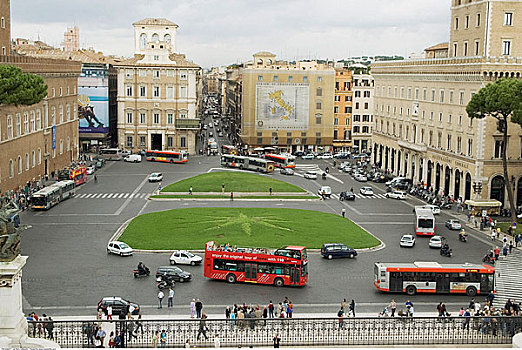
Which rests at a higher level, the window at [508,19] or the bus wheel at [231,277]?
the window at [508,19]

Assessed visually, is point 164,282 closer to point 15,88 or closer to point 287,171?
point 15,88

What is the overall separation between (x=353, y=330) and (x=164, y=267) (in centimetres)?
1646

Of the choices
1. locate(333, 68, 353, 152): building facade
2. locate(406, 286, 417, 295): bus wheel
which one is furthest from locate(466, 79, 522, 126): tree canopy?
locate(333, 68, 353, 152): building facade

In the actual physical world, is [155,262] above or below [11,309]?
below

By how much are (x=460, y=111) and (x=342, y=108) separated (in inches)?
2172

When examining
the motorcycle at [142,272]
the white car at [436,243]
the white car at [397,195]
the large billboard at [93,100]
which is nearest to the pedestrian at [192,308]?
the motorcycle at [142,272]

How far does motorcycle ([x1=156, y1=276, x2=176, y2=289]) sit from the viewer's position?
4412 cm

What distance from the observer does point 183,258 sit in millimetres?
50219

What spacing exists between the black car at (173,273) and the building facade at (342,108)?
9127 cm

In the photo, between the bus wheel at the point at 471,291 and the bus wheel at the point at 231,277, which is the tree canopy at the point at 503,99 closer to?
the bus wheel at the point at 471,291

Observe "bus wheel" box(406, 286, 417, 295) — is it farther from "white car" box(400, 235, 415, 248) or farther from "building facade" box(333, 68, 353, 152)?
"building facade" box(333, 68, 353, 152)

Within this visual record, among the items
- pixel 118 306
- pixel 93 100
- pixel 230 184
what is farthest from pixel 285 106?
pixel 118 306

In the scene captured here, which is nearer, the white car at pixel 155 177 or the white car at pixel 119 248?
the white car at pixel 119 248

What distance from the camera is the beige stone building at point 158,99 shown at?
400 ft
